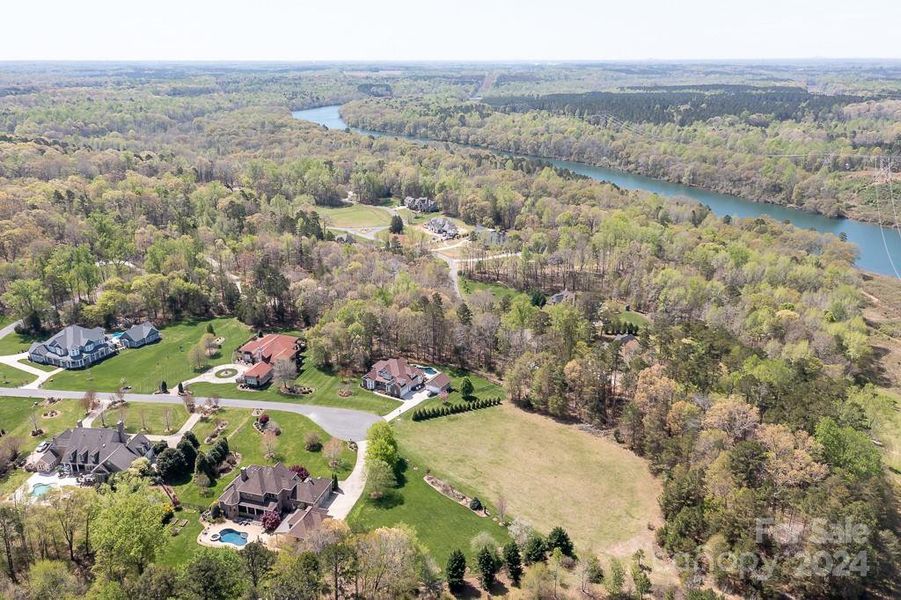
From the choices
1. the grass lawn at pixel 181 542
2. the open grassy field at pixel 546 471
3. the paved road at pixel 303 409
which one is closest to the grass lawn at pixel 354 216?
the paved road at pixel 303 409

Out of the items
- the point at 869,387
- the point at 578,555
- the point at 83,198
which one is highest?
the point at 83,198

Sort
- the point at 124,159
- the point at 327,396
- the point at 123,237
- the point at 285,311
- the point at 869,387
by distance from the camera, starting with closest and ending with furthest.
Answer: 1. the point at 869,387
2. the point at 327,396
3. the point at 285,311
4. the point at 123,237
5. the point at 124,159

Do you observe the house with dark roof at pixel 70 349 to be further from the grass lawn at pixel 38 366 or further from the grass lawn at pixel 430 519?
the grass lawn at pixel 430 519

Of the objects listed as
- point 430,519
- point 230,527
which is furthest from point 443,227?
point 230,527

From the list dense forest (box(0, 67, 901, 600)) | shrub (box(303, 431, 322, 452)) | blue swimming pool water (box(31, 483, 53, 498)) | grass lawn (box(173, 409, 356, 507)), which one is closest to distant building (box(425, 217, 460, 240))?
dense forest (box(0, 67, 901, 600))

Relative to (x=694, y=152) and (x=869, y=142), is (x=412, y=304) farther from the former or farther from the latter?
(x=869, y=142)

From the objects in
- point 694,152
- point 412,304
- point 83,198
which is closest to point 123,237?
point 83,198

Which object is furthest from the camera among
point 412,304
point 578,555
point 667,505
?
point 412,304
